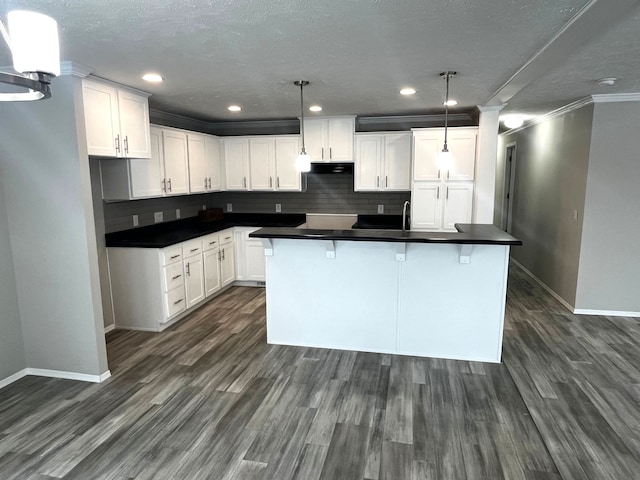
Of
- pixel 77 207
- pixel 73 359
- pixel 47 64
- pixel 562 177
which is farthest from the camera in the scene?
pixel 562 177

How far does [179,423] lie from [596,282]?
4.48 metres

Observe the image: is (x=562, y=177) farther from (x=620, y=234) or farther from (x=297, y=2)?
(x=297, y=2)

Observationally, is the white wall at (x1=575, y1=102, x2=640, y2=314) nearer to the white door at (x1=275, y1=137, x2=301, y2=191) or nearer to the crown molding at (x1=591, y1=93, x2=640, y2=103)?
the crown molding at (x1=591, y1=93, x2=640, y2=103)

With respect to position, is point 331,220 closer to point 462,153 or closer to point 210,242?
point 210,242

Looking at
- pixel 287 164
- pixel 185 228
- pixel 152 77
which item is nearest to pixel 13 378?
pixel 185 228

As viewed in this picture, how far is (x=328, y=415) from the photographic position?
2.73 metres

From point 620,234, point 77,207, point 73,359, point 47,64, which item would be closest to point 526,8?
point 47,64

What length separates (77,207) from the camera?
2.96 meters

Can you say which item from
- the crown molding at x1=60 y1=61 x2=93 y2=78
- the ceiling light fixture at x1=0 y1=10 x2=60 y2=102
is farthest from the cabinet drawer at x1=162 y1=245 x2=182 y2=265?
the ceiling light fixture at x1=0 y1=10 x2=60 y2=102

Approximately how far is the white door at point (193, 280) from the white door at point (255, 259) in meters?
0.94

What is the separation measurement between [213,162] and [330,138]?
65.6 inches

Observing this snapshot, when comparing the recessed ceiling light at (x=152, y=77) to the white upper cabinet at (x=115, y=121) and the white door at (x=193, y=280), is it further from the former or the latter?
the white door at (x=193, y=280)

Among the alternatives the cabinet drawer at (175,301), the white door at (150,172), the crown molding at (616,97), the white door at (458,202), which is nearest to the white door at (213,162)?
the white door at (150,172)

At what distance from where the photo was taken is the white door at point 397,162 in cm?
529
